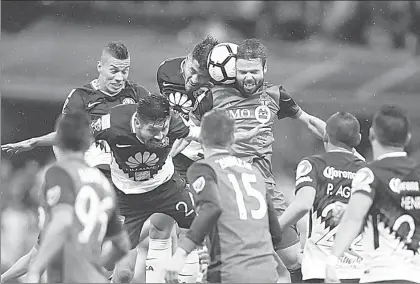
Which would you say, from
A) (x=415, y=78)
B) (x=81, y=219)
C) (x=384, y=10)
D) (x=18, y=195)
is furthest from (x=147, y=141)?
(x=384, y=10)

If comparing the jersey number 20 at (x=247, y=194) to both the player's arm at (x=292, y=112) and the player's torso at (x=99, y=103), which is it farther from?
the player's torso at (x=99, y=103)

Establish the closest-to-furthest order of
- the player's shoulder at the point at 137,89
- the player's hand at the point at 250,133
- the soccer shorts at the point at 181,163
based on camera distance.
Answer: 1. the player's hand at the point at 250,133
2. the player's shoulder at the point at 137,89
3. the soccer shorts at the point at 181,163

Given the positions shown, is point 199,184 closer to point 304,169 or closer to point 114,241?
point 114,241

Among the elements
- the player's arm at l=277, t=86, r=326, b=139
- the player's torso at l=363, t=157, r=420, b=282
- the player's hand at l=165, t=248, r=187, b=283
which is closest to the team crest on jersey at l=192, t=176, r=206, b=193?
the player's hand at l=165, t=248, r=187, b=283

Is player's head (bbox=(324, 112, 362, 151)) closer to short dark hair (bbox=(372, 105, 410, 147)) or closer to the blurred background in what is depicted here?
short dark hair (bbox=(372, 105, 410, 147))

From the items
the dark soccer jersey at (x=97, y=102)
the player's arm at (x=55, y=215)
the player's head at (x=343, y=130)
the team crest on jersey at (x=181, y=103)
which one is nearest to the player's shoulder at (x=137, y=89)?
the dark soccer jersey at (x=97, y=102)

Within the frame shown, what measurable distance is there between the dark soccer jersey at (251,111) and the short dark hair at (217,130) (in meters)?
1.57

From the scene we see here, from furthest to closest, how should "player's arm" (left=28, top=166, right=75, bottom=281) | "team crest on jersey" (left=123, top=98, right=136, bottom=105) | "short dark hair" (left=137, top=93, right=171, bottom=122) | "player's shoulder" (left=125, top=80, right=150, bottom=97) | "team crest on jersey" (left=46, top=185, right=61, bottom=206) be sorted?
"player's shoulder" (left=125, top=80, right=150, bottom=97)
"team crest on jersey" (left=123, top=98, right=136, bottom=105)
"short dark hair" (left=137, top=93, right=171, bottom=122)
"team crest on jersey" (left=46, top=185, right=61, bottom=206)
"player's arm" (left=28, top=166, right=75, bottom=281)

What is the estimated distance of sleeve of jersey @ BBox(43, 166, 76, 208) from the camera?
18.4ft

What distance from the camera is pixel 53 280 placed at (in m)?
5.73

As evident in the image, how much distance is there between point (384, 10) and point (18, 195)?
7.48 m

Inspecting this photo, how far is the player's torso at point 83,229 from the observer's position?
561 cm

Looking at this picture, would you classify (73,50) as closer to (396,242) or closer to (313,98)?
(313,98)

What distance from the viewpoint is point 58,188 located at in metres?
5.63
